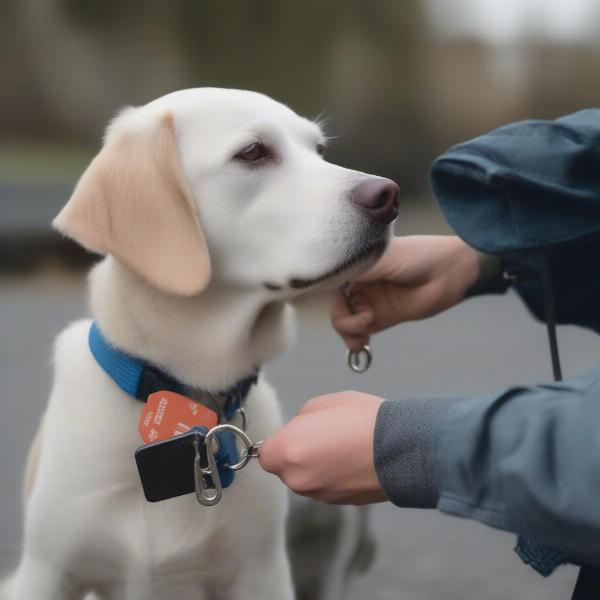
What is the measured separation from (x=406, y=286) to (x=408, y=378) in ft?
13.3

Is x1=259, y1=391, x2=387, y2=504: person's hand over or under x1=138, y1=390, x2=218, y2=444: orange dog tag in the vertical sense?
over

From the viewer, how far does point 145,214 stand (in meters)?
2.41

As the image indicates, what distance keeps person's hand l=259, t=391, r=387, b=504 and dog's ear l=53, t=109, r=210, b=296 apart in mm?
500

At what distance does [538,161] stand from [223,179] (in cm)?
72

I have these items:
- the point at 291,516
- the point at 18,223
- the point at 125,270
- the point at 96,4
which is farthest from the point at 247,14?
the point at 125,270

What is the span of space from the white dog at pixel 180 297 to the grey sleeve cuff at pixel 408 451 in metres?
0.60

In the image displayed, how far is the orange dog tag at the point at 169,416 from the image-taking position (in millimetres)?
2332

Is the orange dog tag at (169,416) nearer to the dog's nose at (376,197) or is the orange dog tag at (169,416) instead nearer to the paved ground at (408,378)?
the dog's nose at (376,197)

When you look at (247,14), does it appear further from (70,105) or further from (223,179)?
(223,179)

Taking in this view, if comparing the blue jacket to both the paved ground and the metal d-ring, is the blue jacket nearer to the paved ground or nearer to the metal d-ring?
the metal d-ring

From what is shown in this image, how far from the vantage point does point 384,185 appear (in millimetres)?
2432

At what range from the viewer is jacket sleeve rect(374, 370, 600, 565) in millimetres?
1700

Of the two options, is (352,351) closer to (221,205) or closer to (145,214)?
(221,205)

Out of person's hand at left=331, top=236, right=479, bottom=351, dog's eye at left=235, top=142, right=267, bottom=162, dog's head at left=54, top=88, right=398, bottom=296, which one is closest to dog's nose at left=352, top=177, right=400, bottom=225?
dog's head at left=54, top=88, right=398, bottom=296
